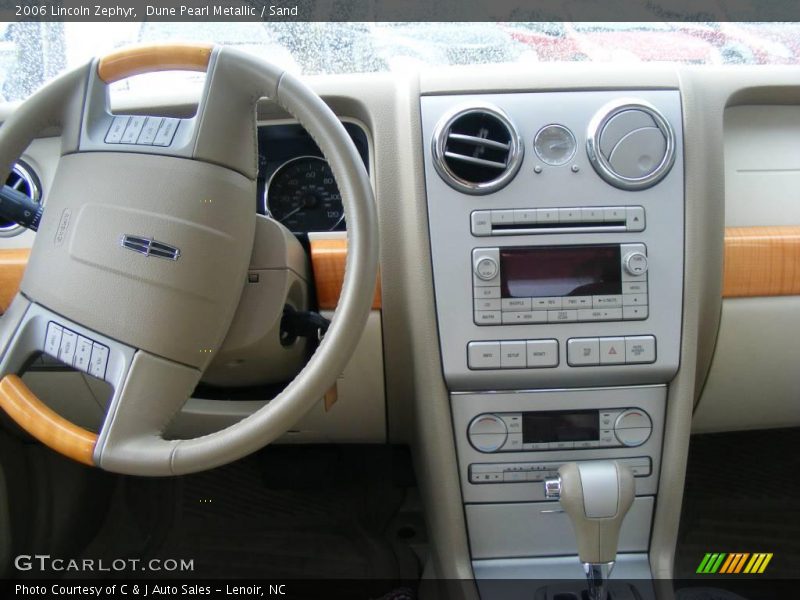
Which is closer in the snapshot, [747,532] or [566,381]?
[566,381]

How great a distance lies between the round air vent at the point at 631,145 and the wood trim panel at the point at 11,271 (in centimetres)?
93

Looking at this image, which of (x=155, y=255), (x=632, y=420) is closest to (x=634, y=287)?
(x=632, y=420)

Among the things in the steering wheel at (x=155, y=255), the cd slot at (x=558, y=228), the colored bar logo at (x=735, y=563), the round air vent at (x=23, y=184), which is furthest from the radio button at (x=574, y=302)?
the round air vent at (x=23, y=184)

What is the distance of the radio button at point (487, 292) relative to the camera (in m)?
0.99

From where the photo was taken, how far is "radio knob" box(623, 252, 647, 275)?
0.99 meters

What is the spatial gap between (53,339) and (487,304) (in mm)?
593

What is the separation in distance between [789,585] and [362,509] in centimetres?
94

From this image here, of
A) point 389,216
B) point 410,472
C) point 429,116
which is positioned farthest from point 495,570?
point 429,116

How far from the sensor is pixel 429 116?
3.29 ft

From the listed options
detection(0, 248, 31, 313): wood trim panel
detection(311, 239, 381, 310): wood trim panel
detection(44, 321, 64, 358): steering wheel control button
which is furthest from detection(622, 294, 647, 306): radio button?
detection(0, 248, 31, 313): wood trim panel

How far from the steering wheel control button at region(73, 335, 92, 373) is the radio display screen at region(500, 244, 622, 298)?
0.58m

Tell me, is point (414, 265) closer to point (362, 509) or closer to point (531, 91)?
point (531, 91)

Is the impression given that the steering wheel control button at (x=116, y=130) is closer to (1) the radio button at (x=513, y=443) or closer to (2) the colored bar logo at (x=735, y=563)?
(1) the radio button at (x=513, y=443)

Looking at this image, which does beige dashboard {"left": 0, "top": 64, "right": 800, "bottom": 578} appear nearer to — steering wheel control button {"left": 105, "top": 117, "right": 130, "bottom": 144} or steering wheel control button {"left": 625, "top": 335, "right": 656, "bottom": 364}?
steering wheel control button {"left": 625, "top": 335, "right": 656, "bottom": 364}
